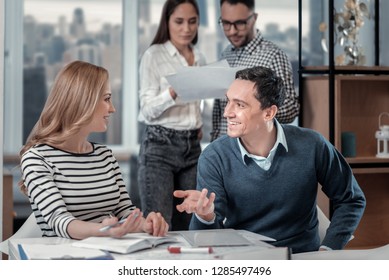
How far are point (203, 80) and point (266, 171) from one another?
2.44 ft

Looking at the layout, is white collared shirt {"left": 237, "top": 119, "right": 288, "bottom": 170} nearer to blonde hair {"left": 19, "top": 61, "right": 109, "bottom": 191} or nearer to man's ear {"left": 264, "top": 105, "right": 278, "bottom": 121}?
man's ear {"left": 264, "top": 105, "right": 278, "bottom": 121}

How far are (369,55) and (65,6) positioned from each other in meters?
1.61

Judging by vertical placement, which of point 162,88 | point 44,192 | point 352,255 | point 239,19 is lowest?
point 352,255

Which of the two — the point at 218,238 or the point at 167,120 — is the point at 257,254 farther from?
the point at 167,120

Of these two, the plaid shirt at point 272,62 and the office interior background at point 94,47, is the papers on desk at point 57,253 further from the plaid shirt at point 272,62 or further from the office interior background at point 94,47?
the office interior background at point 94,47

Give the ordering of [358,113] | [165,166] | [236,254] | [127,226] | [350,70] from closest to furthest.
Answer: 1. [236,254]
2. [127,226]
3. [165,166]
4. [350,70]
5. [358,113]

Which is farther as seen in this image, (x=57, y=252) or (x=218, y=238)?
(x=218, y=238)

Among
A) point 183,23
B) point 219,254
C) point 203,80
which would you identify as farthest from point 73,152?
point 183,23

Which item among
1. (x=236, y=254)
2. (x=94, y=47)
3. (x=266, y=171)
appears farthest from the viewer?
(x=94, y=47)

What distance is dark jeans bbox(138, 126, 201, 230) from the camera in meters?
2.69

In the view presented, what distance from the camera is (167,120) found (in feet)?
9.00

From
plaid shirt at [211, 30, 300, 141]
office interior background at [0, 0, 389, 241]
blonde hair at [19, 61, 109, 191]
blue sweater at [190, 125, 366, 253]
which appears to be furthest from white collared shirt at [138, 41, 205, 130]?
office interior background at [0, 0, 389, 241]

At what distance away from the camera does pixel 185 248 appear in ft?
4.35

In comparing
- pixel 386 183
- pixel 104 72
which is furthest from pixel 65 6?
pixel 104 72
